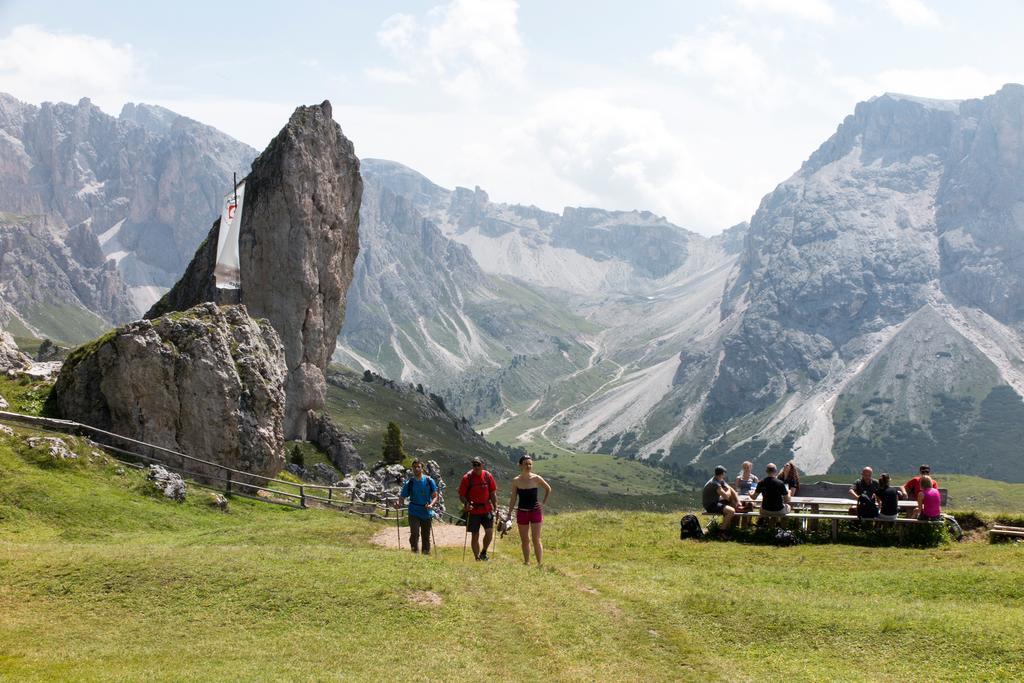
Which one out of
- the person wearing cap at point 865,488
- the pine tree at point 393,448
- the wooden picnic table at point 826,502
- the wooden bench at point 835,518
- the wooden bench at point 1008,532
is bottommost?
the pine tree at point 393,448

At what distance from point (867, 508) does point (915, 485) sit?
137 inches

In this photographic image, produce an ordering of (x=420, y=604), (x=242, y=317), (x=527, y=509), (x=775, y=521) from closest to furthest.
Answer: (x=420, y=604), (x=527, y=509), (x=775, y=521), (x=242, y=317)

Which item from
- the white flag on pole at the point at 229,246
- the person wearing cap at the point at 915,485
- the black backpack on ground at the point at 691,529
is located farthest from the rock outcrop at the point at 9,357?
the person wearing cap at the point at 915,485

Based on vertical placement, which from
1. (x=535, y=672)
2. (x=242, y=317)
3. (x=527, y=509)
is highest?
(x=242, y=317)

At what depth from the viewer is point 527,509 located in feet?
93.7

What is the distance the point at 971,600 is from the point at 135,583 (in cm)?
2404

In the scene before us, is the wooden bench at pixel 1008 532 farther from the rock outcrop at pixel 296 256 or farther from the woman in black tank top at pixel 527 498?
the rock outcrop at pixel 296 256

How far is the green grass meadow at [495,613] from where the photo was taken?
1995 cm

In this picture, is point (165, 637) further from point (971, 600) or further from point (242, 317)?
point (242, 317)

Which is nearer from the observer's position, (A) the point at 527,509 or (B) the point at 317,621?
(B) the point at 317,621

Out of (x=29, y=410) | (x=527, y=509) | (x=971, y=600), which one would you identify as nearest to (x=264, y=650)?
(x=527, y=509)

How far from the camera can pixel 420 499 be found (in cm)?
3025

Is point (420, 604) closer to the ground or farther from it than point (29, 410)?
closer to the ground

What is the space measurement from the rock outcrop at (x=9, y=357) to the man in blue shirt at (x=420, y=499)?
39.0 metres
